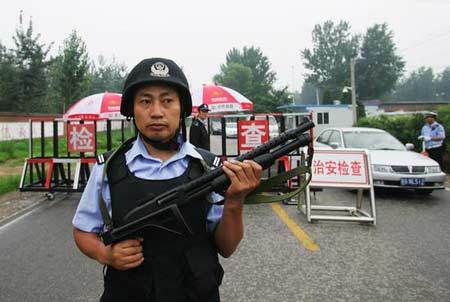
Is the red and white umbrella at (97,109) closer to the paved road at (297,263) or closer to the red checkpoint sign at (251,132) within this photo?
the red checkpoint sign at (251,132)

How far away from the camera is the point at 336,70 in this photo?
6919 cm

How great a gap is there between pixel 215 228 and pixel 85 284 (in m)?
2.42

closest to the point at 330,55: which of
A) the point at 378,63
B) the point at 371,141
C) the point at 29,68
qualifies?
the point at 378,63

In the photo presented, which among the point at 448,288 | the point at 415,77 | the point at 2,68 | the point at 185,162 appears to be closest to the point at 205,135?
the point at 448,288

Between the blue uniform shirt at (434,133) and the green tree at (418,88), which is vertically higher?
the green tree at (418,88)

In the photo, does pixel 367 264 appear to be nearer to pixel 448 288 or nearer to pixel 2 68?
pixel 448 288

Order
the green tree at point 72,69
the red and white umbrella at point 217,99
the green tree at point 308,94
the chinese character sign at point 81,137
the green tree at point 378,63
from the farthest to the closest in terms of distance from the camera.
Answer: the green tree at point 308,94, the green tree at point 378,63, the green tree at point 72,69, the red and white umbrella at point 217,99, the chinese character sign at point 81,137

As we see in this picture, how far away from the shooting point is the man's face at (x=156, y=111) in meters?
1.48

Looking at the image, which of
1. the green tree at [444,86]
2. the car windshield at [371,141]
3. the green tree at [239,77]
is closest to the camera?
the car windshield at [371,141]

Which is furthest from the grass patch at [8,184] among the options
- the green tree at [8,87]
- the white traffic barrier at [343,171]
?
the green tree at [8,87]

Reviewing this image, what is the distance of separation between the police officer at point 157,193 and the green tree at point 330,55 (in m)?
69.5

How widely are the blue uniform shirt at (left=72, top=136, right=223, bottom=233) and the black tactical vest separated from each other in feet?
0.11

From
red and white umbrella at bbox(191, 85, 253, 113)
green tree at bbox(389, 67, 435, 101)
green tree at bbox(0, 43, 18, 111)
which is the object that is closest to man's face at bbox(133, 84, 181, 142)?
red and white umbrella at bbox(191, 85, 253, 113)

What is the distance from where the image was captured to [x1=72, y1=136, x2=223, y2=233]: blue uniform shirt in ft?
4.91
